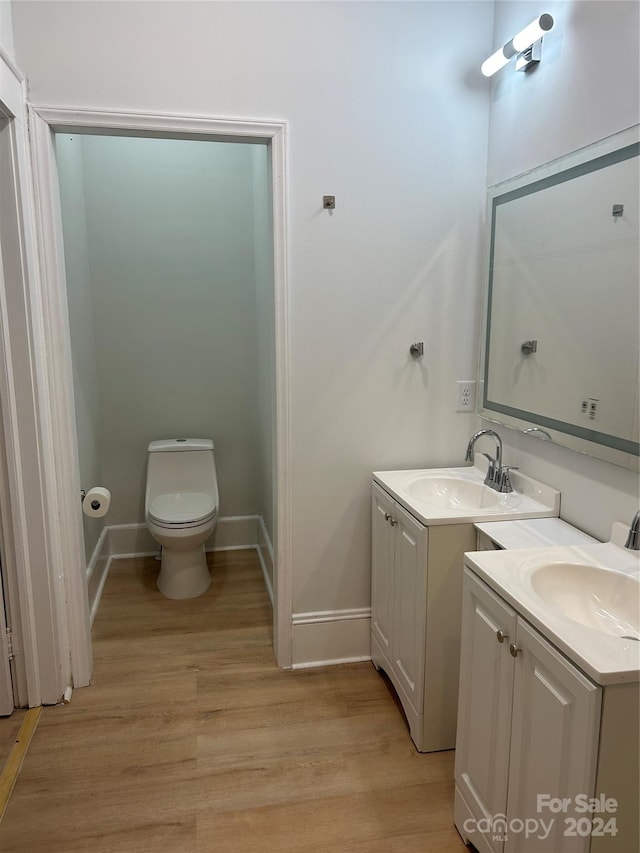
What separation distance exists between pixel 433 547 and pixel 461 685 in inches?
16.8

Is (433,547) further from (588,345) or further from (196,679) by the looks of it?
(196,679)

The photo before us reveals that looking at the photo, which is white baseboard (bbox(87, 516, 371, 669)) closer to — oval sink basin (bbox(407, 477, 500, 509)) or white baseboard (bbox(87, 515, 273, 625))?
white baseboard (bbox(87, 515, 273, 625))

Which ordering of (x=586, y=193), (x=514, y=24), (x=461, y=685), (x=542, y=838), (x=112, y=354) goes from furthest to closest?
(x=112, y=354), (x=514, y=24), (x=586, y=193), (x=461, y=685), (x=542, y=838)

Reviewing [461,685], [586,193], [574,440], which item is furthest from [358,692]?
[586,193]

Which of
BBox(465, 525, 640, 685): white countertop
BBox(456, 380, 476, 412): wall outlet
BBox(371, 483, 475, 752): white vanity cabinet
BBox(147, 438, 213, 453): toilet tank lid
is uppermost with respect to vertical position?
BBox(456, 380, 476, 412): wall outlet

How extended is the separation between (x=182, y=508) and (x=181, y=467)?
1.11ft

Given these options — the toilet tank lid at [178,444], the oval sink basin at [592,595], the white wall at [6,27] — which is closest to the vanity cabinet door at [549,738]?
the oval sink basin at [592,595]

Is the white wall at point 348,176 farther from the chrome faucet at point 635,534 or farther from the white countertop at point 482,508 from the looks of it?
the chrome faucet at point 635,534

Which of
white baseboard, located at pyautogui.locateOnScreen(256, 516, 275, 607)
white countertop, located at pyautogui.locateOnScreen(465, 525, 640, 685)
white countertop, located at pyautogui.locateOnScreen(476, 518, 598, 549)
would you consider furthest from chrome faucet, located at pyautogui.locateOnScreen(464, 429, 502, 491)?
white baseboard, located at pyautogui.locateOnScreen(256, 516, 275, 607)

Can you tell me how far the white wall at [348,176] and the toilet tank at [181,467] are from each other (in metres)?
1.23

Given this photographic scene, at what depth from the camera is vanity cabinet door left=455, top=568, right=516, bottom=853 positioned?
1452 mm

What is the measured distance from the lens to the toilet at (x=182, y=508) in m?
3.10

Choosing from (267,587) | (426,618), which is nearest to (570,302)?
(426,618)

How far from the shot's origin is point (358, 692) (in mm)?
2414
